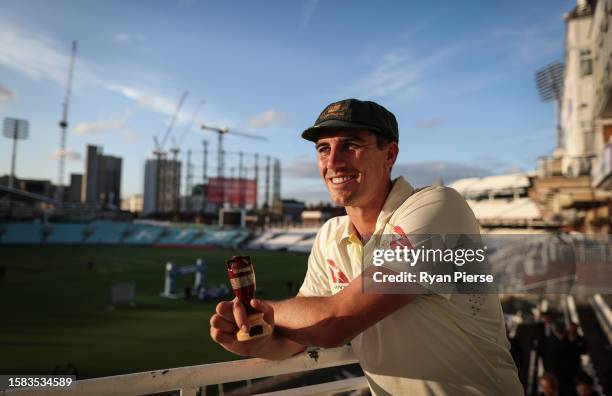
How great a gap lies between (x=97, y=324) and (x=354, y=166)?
17587mm

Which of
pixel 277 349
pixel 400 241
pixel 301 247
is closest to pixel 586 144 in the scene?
pixel 400 241

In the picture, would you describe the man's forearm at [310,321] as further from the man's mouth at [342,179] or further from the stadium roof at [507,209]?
the stadium roof at [507,209]

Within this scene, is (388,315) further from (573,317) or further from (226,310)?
(573,317)

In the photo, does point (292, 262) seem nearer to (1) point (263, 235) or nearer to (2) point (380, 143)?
(1) point (263, 235)

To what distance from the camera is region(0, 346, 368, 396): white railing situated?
1.68 meters

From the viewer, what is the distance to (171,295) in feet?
71.4

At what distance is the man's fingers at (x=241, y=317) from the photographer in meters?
1.66

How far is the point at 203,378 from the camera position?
1920 mm

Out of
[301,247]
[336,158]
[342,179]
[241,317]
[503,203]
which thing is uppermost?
[503,203]

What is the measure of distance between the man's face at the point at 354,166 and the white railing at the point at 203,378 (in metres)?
0.93

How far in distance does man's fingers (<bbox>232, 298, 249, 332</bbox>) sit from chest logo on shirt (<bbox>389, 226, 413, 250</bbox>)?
→ 27.4 inches

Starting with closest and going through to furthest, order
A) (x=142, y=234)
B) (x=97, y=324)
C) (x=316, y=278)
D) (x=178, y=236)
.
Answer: (x=316, y=278) → (x=97, y=324) → (x=142, y=234) → (x=178, y=236)

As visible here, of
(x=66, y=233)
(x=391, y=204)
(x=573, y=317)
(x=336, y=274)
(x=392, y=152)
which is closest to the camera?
(x=391, y=204)

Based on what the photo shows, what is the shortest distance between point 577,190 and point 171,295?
22.1 meters
